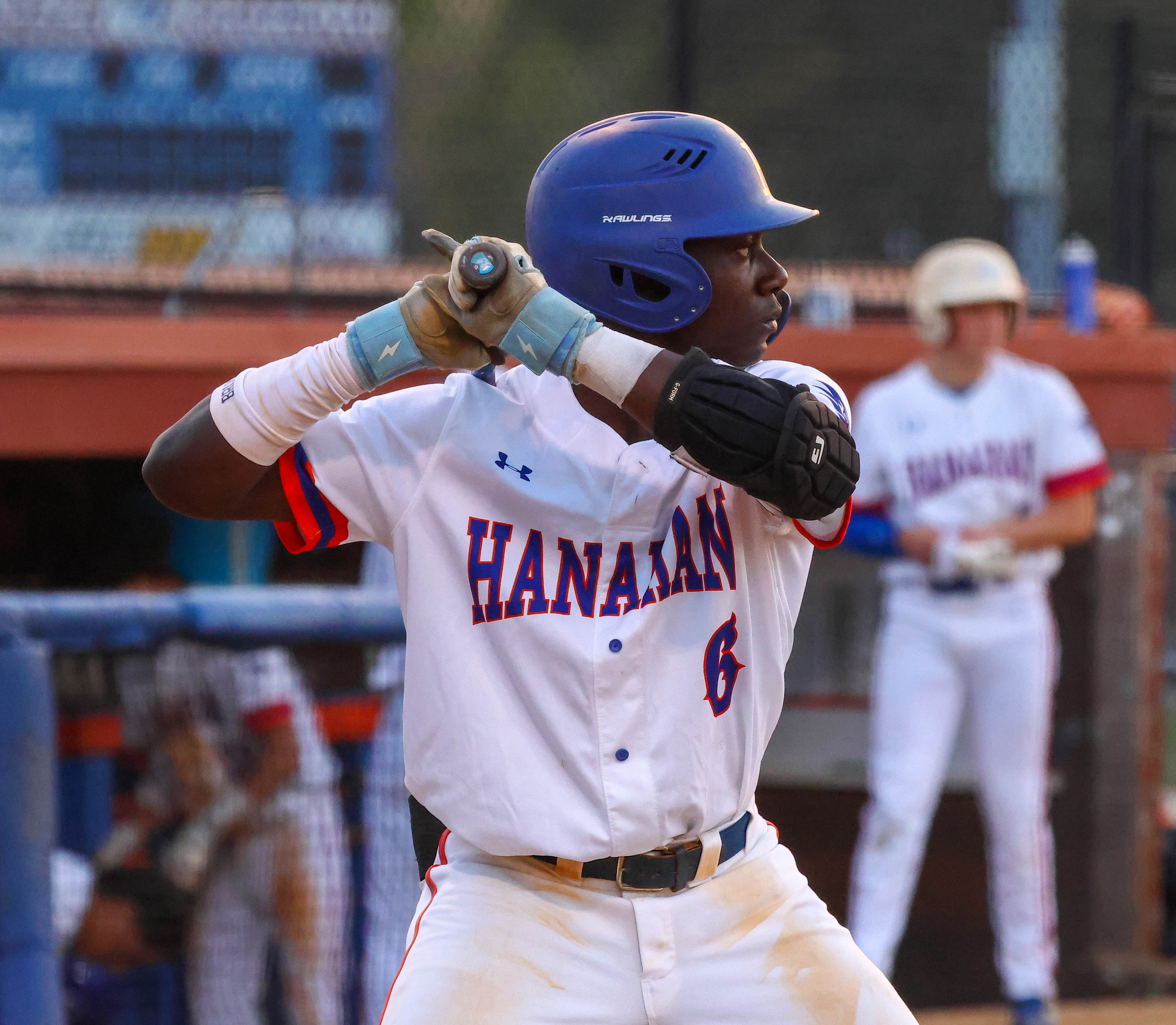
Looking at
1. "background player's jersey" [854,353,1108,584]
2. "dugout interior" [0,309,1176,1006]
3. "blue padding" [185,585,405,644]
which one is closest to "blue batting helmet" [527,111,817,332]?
"blue padding" [185,585,405,644]

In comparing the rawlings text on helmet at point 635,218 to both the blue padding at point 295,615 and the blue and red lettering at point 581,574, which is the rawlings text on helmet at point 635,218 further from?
the blue padding at point 295,615

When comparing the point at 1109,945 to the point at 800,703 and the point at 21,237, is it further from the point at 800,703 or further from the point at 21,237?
the point at 21,237

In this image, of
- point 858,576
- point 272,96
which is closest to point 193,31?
point 272,96

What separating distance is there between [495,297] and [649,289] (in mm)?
361

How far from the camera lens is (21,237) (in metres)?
5.85

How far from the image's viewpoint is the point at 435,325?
2078 millimetres

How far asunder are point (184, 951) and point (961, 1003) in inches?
107

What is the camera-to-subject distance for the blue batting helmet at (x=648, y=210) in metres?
2.23

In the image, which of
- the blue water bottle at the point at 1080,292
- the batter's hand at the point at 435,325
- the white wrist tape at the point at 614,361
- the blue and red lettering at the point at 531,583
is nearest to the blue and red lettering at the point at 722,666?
the blue and red lettering at the point at 531,583

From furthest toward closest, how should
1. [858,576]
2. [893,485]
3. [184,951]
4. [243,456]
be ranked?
[858,576]
[893,485]
[184,951]
[243,456]

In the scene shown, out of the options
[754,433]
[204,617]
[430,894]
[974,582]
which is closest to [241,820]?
[204,617]

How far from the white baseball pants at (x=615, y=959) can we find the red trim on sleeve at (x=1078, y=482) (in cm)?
275

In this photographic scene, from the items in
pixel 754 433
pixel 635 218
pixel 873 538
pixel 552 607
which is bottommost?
pixel 873 538

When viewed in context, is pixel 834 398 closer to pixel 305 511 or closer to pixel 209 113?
pixel 305 511
